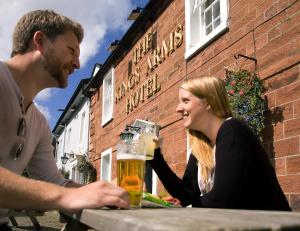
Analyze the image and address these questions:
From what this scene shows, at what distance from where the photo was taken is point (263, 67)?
4.86 meters

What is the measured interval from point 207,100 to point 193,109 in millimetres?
135

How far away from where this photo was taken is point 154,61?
8562mm

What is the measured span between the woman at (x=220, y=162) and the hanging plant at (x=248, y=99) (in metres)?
1.76

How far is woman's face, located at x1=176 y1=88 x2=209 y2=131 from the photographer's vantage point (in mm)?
2834

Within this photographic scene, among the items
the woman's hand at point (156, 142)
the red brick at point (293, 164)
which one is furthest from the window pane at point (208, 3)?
the woman's hand at point (156, 142)

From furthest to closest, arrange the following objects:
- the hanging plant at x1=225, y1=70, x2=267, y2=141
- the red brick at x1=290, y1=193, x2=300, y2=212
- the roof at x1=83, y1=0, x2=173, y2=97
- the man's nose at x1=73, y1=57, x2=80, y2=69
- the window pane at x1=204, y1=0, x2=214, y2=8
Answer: the roof at x1=83, y1=0, x2=173, y2=97 → the window pane at x1=204, y1=0, x2=214, y2=8 → the hanging plant at x1=225, y1=70, x2=267, y2=141 → the red brick at x1=290, y1=193, x2=300, y2=212 → the man's nose at x1=73, y1=57, x2=80, y2=69

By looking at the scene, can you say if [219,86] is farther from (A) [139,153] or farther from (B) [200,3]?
(B) [200,3]

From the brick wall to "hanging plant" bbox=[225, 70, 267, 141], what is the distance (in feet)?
0.33

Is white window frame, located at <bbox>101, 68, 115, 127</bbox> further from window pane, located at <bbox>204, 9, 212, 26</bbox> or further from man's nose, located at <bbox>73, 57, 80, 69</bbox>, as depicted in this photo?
man's nose, located at <bbox>73, 57, 80, 69</bbox>

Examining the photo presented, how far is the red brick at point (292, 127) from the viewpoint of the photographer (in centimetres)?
416

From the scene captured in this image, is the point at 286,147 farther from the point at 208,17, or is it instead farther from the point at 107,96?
the point at 107,96

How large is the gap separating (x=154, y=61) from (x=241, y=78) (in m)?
3.92

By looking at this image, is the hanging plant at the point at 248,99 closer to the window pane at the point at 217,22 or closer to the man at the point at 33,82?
the window pane at the point at 217,22

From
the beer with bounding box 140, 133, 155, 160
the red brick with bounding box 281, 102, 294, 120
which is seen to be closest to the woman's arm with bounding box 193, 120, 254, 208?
the beer with bounding box 140, 133, 155, 160
